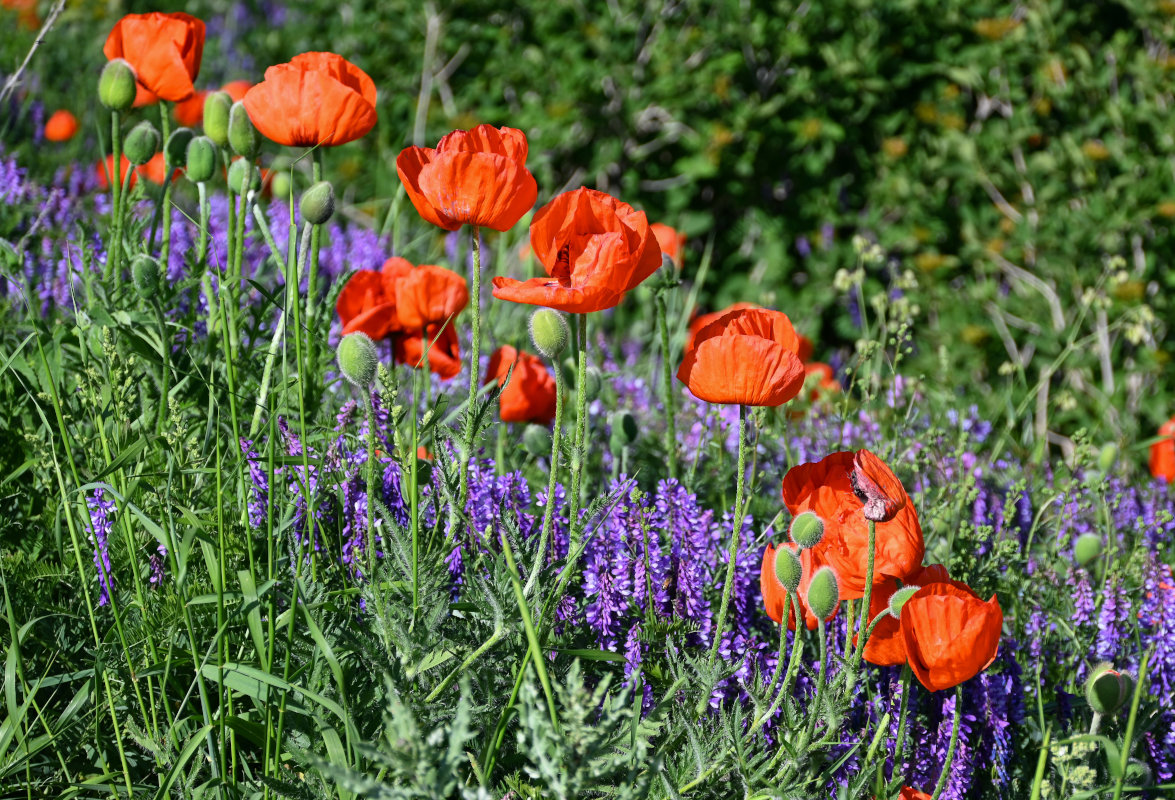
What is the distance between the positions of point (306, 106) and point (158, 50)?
0.43 m

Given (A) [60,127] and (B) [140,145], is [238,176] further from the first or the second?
(A) [60,127]

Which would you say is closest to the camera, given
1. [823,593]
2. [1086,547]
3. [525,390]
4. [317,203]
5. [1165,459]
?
[823,593]

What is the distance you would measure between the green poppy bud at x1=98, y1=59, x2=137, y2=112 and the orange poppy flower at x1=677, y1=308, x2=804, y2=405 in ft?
3.30

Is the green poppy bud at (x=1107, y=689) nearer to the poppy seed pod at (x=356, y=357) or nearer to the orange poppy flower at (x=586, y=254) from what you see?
the orange poppy flower at (x=586, y=254)

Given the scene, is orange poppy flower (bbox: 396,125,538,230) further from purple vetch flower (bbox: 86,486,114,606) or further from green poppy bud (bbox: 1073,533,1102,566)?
green poppy bud (bbox: 1073,533,1102,566)

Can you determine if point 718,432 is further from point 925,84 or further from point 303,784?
point 925,84

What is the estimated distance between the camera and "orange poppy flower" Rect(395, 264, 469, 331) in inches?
66.1

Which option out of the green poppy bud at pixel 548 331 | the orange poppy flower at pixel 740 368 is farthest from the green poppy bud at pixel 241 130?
the orange poppy flower at pixel 740 368

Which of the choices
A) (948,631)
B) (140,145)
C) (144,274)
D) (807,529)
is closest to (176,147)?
(140,145)

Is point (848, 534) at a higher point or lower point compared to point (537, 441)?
higher

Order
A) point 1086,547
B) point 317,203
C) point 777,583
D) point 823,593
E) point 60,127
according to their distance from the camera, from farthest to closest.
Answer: point 60,127
point 1086,547
point 317,203
point 777,583
point 823,593

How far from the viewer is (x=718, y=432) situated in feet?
6.53

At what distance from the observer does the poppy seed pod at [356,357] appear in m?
1.23

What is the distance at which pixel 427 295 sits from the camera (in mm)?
1683
